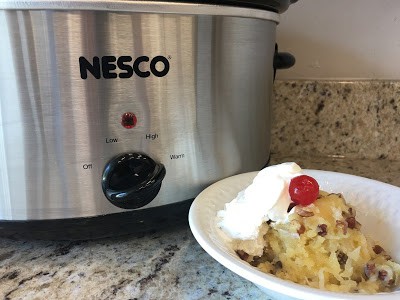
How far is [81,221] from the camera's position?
49 centimetres

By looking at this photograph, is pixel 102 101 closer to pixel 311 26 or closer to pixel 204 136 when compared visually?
pixel 204 136

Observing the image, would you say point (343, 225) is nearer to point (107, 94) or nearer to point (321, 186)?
point (321, 186)

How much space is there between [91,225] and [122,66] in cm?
18

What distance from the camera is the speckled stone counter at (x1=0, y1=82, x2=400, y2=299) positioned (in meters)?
0.45

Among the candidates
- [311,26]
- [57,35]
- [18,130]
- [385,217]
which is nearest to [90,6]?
[57,35]

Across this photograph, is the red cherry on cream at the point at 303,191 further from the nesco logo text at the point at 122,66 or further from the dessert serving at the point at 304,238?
the nesco logo text at the point at 122,66

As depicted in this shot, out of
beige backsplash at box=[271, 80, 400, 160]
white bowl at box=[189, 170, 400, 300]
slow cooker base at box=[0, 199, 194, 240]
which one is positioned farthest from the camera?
beige backsplash at box=[271, 80, 400, 160]

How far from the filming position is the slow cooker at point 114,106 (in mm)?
437

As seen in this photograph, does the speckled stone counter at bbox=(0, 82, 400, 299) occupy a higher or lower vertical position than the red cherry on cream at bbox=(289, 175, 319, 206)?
lower

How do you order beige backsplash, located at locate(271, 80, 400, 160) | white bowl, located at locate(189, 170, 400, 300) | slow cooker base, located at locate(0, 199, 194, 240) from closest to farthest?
white bowl, located at locate(189, 170, 400, 300) < slow cooker base, located at locate(0, 199, 194, 240) < beige backsplash, located at locate(271, 80, 400, 160)

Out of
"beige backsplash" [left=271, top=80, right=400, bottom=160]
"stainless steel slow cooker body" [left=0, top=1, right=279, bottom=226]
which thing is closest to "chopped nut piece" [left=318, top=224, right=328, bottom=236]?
"stainless steel slow cooker body" [left=0, top=1, right=279, bottom=226]

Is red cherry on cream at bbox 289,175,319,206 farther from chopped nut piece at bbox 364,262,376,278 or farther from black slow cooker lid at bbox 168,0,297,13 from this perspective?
black slow cooker lid at bbox 168,0,297,13

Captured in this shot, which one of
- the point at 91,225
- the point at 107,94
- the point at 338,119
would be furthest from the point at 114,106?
the point at 338,119

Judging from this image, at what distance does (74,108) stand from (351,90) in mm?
562
